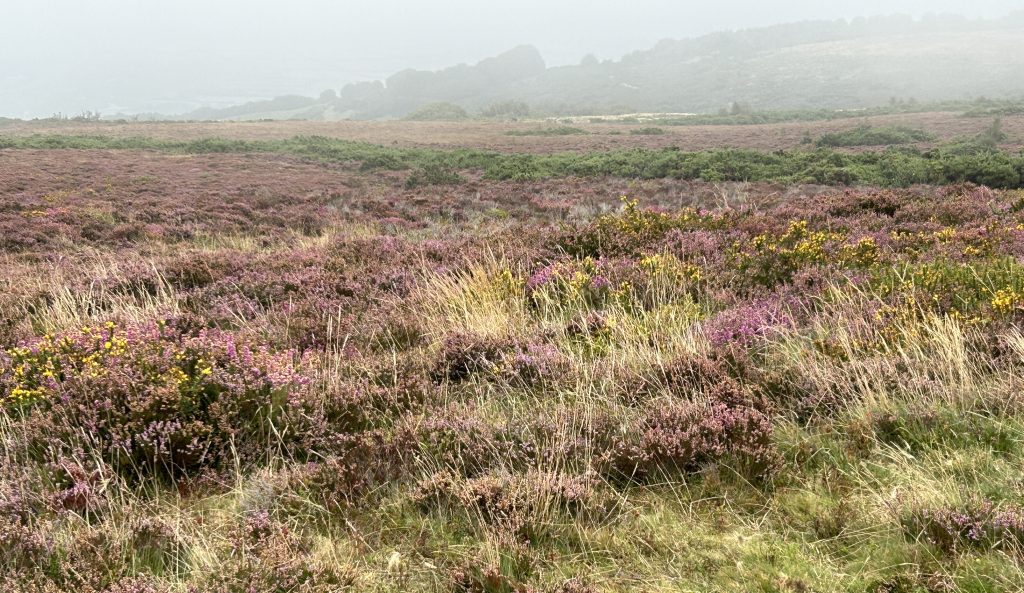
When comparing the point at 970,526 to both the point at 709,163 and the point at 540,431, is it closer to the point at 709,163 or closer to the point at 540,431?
the point at 540,431

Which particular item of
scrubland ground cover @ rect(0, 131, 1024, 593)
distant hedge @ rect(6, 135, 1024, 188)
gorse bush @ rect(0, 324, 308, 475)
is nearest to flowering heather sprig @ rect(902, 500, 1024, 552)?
scrubland ground cover @ rect(0, 131, 1024, 593)

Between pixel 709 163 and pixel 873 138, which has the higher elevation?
pixel 873 138

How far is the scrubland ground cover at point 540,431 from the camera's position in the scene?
208 cm

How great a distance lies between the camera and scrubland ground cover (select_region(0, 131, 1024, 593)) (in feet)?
6.82

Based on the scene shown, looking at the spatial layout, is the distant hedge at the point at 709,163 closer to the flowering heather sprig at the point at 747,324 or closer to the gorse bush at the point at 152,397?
the flowering heather sprig at the point at 747,324

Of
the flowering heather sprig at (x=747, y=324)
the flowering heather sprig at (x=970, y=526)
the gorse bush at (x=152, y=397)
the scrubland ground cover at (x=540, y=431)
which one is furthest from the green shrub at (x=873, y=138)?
the gorse bush at (x=152, y=397)

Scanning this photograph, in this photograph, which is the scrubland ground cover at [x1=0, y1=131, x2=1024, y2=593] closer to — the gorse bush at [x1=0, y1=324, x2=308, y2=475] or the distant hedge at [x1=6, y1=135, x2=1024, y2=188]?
the gorse bush at [x1=0, y1=324, x2=308, y2=475]

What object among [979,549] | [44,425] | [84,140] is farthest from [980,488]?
[84,140]

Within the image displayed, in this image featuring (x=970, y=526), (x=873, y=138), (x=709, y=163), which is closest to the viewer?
(x=970, y=526)

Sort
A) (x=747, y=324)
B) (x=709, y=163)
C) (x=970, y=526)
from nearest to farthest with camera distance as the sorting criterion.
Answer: (x=970, y=526) < (x=747, y=324) < (x=709, y=163)

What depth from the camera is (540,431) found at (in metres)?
3.03

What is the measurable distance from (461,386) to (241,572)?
6.80 ft

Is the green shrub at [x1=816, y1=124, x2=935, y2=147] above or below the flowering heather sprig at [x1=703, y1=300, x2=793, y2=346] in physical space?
above

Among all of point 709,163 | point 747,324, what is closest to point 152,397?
point 747,324
